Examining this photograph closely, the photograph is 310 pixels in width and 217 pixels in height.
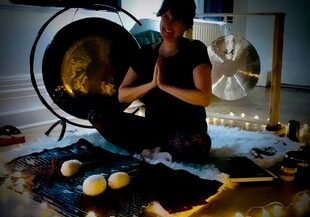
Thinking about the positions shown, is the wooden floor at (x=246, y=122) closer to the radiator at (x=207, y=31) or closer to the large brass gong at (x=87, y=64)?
the large brass gong at (x=87, y=64)

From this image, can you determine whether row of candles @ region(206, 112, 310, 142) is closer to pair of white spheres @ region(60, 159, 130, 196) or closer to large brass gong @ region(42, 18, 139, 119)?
large brass gong @ region(42, 18, 139, 119)

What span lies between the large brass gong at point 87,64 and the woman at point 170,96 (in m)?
0.36

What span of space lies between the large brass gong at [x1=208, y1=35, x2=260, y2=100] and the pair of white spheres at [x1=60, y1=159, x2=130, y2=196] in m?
1.63

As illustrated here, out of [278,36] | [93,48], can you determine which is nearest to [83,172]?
[93,48]

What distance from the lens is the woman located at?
1.59m

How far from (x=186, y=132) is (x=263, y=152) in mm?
492

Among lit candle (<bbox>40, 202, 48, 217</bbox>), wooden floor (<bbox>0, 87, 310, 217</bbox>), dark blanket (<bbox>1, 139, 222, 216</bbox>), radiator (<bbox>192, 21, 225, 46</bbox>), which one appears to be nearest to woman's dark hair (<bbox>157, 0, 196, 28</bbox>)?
dark blanket (<bbox>1, 139, 222, 216</bbox>)

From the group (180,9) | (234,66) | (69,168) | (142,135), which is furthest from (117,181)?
(234,66)

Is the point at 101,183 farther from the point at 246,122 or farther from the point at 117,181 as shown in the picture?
the point at 246,122

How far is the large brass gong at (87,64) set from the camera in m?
1.95

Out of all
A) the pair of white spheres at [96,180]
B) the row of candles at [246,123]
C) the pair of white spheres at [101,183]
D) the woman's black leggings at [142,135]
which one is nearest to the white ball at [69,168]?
the pair of white spheres at [96,180]

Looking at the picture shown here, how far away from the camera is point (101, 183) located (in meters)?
1.30

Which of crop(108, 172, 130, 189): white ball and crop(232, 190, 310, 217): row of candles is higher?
crop(108, 172, 130, 189): white ball

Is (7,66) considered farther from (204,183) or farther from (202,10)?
(202,10)
